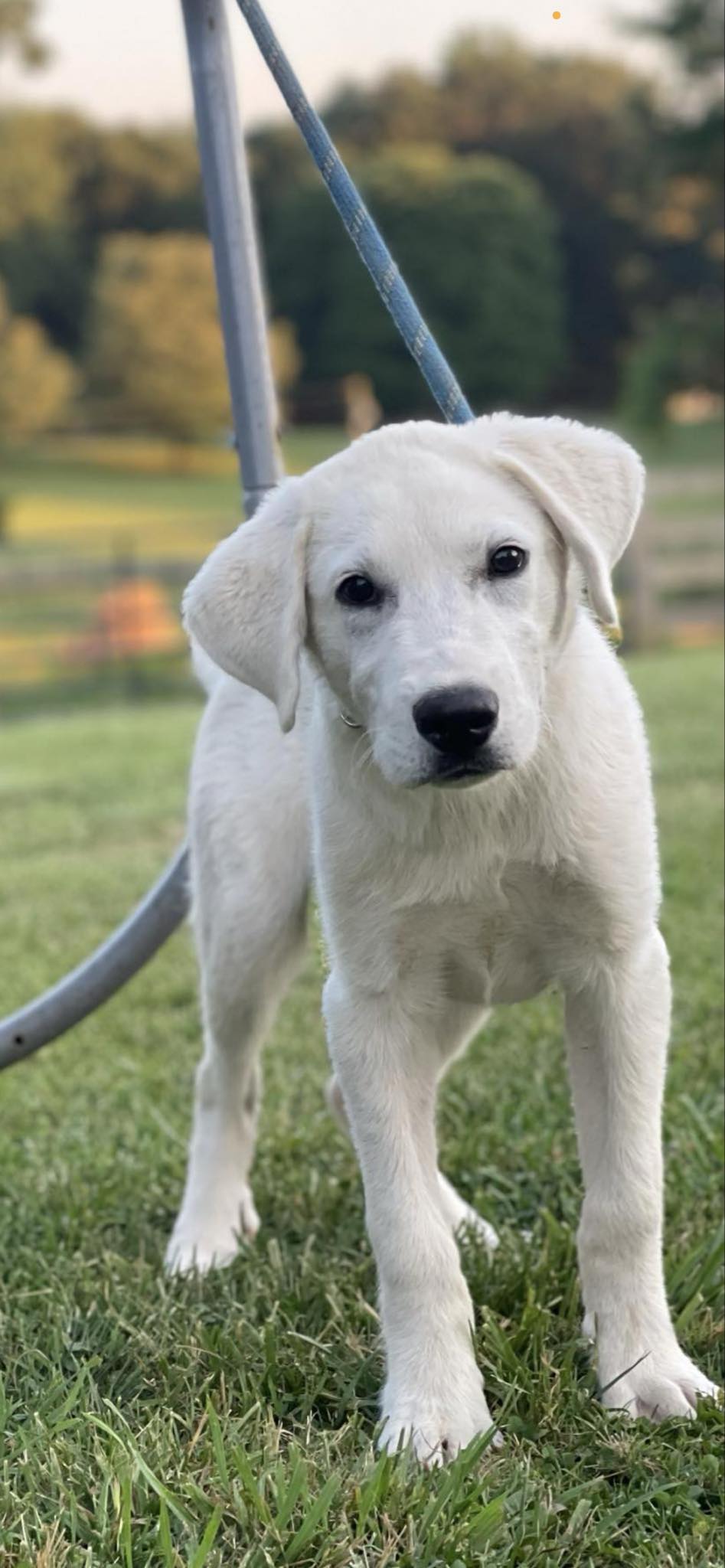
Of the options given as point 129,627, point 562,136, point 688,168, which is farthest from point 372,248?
Answer: point 562,136

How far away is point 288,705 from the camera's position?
233 cm

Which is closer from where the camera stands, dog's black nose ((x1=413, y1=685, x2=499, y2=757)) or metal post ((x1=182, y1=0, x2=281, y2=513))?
dog's black nose ((x1=413, y1=685, x2=499, y2=757))

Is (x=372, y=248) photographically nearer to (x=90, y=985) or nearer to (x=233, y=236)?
(x=233, y=236)

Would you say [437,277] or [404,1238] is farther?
[437,277]

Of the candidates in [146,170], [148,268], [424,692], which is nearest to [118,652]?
[424,692]

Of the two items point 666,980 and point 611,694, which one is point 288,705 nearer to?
point 611,694

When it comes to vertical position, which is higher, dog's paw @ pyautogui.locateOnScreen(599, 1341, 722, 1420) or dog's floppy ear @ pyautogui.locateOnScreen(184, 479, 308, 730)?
dog's floppy ear @ pyautogui.locateOnScreen(184, 479, 308, 730)

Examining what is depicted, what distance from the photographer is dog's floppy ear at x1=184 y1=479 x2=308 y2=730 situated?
233 cm

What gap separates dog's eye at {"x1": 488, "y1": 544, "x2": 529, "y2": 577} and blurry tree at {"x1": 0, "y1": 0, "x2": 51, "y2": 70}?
40.1 m

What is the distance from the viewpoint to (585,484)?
2.37 metres

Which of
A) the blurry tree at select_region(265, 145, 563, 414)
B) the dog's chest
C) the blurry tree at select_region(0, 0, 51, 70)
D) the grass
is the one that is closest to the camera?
the dog's chest

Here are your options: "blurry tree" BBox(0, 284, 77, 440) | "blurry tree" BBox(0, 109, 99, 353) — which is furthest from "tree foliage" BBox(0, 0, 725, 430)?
"blurry tree" BBox(0, 284, 77, 440)

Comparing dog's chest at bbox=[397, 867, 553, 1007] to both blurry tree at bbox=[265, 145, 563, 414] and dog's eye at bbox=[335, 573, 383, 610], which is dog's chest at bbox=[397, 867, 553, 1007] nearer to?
dog's eye at bbox=[335, 573, 383, 610]

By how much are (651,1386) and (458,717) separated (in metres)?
1.10
